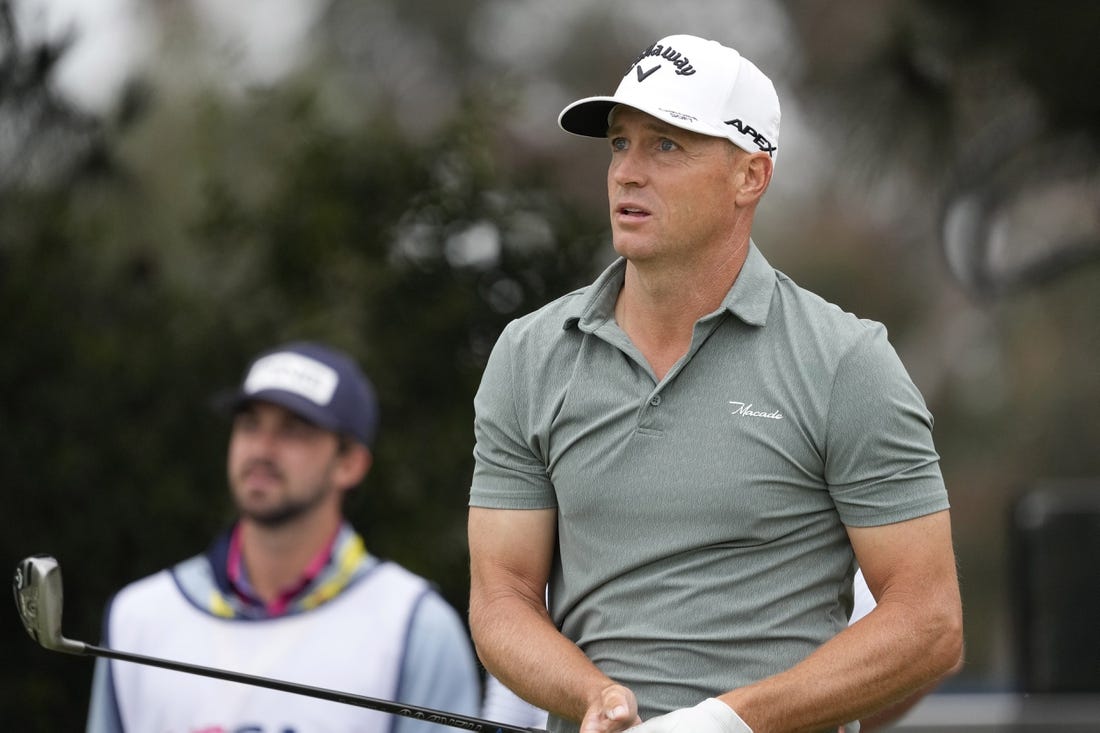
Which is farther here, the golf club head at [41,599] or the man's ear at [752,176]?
the golf club head at [41,599]

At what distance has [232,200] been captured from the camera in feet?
21.1

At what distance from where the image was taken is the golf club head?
126 inches

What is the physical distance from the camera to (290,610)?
14.6 feet

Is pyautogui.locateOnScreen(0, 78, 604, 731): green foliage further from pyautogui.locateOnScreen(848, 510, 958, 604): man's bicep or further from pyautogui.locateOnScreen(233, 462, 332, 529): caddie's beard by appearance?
pyautogui.locateOnScreen(848, 510, 958, 604): man's bicep

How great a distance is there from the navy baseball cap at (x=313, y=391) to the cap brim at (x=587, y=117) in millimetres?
1778

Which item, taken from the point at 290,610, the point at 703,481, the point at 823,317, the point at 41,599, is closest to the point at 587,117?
the point at 823,317

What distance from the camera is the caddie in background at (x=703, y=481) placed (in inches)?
109

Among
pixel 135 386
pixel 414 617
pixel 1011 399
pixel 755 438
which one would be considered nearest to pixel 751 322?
pixel 755 438

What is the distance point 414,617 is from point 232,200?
254 centimetres

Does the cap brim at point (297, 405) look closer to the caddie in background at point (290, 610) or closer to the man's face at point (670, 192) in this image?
the caddie in background at point (290, 610)

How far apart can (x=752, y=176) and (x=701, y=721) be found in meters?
0.90

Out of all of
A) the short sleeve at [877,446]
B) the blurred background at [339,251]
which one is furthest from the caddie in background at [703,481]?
the blurred background at [339,251]

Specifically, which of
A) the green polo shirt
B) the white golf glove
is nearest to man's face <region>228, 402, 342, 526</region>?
the green polo shirt

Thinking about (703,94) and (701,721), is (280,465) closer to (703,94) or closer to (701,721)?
(703,94)
